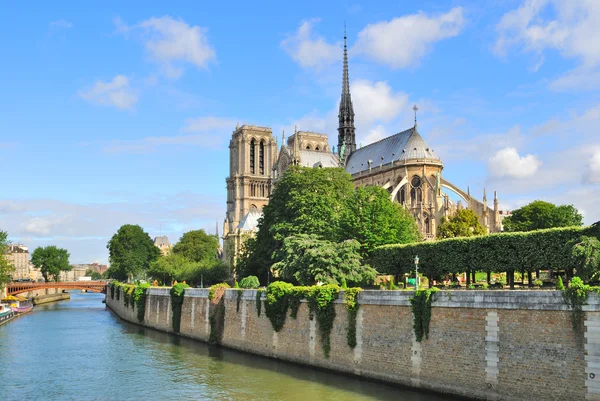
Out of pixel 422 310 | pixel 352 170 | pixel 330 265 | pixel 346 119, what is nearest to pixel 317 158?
pixel 346 119

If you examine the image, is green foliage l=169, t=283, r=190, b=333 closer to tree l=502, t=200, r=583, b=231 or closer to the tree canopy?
the tree canopy

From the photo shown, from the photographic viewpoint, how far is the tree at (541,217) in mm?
70125

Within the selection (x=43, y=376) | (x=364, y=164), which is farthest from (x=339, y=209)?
(x=364, y=164)

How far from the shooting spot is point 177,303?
46250 mm

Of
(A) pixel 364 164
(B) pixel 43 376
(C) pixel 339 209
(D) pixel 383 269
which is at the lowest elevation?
(B) pixel 43 376

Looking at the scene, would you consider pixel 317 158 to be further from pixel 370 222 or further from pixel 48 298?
pixel 370 222

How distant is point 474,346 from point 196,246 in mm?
78168

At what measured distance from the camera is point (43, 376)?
30188 mm

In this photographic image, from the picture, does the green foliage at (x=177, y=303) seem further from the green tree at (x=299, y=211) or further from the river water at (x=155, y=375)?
the green tree at (x=299, y=211)

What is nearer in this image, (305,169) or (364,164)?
(305,169)

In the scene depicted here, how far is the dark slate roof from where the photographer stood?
259 ft

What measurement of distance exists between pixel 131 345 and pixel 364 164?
53924 mm

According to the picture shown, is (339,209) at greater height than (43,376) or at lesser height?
greater

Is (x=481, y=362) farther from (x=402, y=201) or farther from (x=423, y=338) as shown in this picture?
(x=402, y=201)
